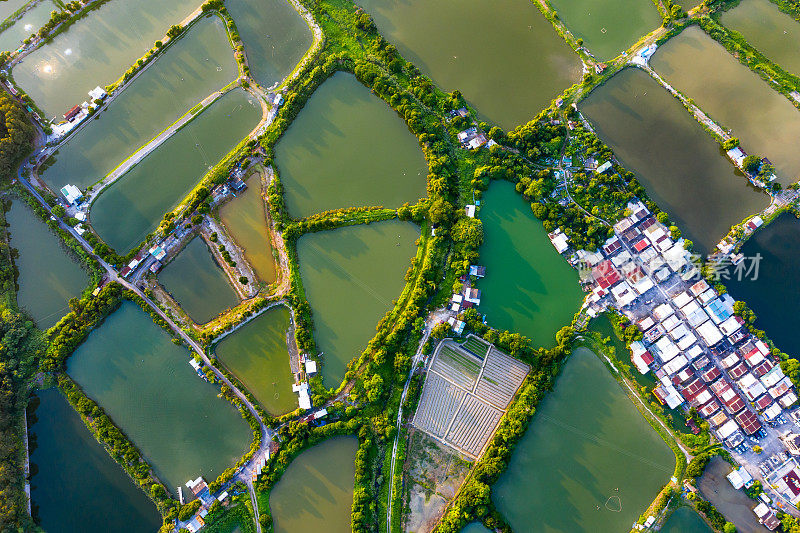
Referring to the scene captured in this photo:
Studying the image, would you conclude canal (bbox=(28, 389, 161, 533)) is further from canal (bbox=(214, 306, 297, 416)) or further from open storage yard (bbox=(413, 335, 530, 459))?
open storage yard (bbox=(413, 335, 530, 459))

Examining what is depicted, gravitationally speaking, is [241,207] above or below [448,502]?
above

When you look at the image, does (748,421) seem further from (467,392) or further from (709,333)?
(467,392)

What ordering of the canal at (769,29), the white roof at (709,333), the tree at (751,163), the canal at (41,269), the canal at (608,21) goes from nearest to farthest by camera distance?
the white roof at (709,333)
the tree at (751,163)
the canal at (41,269)
the canal at (769,29)
the canal at (608,21)

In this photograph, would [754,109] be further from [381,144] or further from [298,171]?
[298,171]

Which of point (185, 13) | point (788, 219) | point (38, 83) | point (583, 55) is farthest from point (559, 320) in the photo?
point (38, 83)

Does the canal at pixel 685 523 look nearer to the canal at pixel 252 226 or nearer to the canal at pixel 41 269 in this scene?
the canal at pixel 252 226

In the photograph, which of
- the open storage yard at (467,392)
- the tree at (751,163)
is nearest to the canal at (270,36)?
the open storage yard at (467,392)

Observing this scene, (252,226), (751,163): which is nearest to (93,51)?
(252,226)
